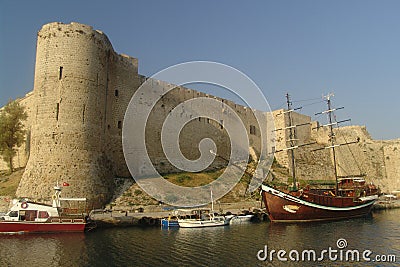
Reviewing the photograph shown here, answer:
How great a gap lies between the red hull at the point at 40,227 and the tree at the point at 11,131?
10709 mm

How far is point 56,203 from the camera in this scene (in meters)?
14.8

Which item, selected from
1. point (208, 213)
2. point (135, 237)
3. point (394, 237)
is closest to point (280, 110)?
point (208, 213)

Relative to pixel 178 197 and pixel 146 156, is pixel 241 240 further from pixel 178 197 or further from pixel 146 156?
pixel 146 156

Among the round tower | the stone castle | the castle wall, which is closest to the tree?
the stone castle

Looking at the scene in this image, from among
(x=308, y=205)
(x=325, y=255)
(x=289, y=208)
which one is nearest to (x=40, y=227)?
(x=325, y=255)

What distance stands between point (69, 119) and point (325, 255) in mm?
14394

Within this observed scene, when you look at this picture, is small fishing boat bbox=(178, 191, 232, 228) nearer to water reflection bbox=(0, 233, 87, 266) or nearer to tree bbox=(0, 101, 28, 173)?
water reflection bbox=(0, 233, 87, 266)

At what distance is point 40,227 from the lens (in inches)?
547

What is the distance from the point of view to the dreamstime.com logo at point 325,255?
9.84m

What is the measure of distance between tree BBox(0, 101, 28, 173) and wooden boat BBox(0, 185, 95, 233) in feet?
34.2

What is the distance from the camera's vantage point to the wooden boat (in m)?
13.7

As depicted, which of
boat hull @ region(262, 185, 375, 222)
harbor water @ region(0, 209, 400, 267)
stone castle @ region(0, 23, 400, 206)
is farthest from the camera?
boat hull @ region(262, 185, 375, 222)

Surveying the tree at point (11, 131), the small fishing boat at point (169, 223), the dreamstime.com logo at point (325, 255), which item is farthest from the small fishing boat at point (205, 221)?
the tree at point (11, 131)

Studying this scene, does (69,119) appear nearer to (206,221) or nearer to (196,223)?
(196,223)
